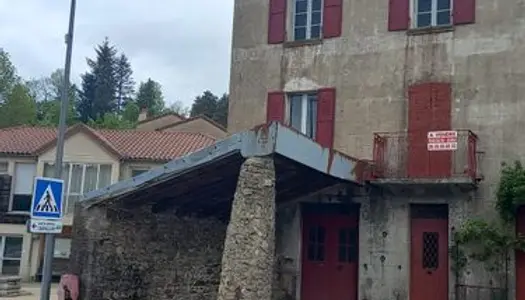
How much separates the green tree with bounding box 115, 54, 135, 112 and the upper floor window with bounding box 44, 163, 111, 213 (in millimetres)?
43975

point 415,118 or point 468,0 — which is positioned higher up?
point 468,0

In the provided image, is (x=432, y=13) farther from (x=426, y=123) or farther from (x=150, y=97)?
(x=150, y=97)

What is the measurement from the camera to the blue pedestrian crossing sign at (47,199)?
9.67 m

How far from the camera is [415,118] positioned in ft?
51.3

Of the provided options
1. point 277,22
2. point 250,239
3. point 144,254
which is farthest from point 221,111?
point 250,239

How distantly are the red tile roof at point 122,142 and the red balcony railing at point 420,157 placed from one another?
14.4 meters

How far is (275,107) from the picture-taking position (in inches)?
681

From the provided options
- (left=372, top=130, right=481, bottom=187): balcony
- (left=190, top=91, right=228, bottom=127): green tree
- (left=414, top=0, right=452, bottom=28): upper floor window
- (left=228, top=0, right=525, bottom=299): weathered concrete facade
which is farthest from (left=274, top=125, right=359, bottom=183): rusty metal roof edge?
(left=190, top=91, right=228, bottom=127): green tree

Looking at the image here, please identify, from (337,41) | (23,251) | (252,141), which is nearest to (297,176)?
(252,141)

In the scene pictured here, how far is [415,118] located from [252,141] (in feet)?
19.3

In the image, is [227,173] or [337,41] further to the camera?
[337,41]

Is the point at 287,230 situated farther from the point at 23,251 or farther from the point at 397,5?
the point at 23,251

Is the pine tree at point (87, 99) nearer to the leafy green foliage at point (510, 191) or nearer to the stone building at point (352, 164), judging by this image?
the stone building at point (352, 164)

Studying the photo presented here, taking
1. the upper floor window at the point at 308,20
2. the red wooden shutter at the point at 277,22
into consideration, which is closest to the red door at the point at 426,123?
the upper floor window at the point at 308,20
